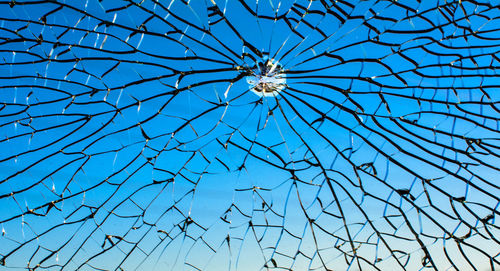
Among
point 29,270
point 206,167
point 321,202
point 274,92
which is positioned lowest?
point 29,270

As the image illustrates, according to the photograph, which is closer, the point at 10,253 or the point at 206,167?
the point at 10,253

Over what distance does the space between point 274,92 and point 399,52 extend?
61 cm

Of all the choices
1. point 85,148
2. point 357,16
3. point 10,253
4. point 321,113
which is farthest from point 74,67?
point 357,16

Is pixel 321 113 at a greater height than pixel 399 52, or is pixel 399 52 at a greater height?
pixel 399 52

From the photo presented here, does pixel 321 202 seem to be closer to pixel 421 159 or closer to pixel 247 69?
pixel 421 159

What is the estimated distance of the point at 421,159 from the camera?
1789 millimetres

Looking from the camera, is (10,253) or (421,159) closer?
(10,253)

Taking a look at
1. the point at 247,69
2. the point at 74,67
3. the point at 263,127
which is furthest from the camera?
the point at 263,127

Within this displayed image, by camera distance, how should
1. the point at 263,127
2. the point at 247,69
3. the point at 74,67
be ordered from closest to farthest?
1. the point at 74,67
2. the point at 247,69
3. the point at 263,127

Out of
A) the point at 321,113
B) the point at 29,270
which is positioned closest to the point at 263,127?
the point at 321,113

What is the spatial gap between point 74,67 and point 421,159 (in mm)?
1644

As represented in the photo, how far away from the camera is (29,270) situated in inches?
63.4

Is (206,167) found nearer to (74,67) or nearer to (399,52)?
(74,67)

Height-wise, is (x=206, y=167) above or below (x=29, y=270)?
above
